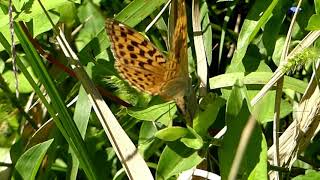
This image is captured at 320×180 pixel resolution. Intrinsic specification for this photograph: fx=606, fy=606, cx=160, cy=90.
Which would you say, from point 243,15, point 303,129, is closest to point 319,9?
point 303,129

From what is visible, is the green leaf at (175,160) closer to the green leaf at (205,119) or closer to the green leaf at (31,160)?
the green leaf at (205,119)

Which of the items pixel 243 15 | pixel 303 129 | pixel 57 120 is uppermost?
pixel 57 120

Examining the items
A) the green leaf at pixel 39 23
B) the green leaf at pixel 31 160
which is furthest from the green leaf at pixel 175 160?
the green leaf at pixel 39 23

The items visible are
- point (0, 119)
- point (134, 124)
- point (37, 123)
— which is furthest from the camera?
point (37, 123)

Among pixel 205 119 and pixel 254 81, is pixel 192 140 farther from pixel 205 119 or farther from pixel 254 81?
pixel 254 81

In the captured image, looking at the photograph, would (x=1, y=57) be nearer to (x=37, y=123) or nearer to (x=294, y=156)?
(x=37, y=123)

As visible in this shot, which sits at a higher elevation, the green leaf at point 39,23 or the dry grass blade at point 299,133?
the green leaf at point 39,23
